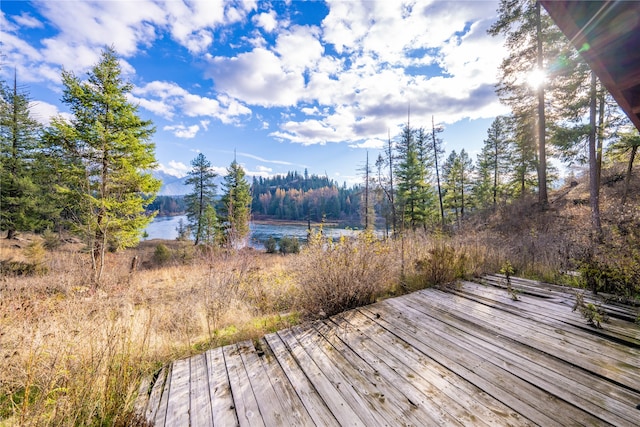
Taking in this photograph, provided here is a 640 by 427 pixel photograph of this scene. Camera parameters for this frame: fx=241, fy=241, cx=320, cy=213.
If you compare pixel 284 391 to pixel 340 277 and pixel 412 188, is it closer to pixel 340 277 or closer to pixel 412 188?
pixel 340 277

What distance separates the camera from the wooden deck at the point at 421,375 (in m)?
1.64

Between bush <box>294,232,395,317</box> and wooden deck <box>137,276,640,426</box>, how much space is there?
461 mm

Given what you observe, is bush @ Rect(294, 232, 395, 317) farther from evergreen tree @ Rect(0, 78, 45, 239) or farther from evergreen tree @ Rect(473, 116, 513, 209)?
evergreen tree @ Rect(0, 78, 45, 239)

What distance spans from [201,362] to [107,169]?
11458mm

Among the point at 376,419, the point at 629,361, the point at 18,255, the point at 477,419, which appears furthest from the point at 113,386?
the point at 18,255

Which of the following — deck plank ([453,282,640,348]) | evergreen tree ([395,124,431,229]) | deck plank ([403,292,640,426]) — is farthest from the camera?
evergreen tree ([395,124,431,229])

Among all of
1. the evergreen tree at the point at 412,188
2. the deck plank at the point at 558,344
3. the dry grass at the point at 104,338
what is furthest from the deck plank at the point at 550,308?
the evergreen tree at the point at 412,188

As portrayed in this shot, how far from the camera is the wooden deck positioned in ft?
5.37

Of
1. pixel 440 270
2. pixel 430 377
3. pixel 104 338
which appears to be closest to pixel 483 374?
pixel 430 377

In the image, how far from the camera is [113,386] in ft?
6.25

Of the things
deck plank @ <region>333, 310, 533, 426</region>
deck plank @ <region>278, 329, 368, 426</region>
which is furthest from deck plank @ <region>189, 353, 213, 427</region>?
deck plank @ <region>333, 310, 533, 426</region>

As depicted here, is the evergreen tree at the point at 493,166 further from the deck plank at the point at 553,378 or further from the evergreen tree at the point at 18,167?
the evergreen tree at the point at 18,167

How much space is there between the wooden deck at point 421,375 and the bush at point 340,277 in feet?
1.51

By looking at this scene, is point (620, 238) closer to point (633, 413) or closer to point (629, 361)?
point (629, 361)
